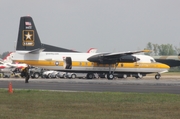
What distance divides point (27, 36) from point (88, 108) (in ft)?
125

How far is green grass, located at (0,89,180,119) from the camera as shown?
16.3 m

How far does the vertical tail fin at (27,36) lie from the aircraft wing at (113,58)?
7.11 meters

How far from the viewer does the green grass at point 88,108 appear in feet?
53.5

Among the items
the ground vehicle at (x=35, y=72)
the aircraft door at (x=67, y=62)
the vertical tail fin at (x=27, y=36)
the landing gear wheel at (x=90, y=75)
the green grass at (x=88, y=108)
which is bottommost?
the green grass at (x=88, y=108)

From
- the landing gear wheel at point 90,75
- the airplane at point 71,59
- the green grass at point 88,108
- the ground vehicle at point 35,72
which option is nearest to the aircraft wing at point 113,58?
the airplane at point 71,59

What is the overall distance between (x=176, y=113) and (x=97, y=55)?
128ft

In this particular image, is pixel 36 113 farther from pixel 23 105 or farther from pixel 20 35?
pixel 20 35

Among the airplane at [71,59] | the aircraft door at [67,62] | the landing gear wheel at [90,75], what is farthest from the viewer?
the landing gear wheel at [90,75]

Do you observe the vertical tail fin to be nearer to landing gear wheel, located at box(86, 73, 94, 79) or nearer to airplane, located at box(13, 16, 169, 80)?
airplane, located at box(13, 16, 169, 80)

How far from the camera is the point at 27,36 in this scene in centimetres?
5581

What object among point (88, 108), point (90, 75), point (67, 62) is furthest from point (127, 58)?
point (88, 108)

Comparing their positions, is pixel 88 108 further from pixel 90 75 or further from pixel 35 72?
pixel 35 72

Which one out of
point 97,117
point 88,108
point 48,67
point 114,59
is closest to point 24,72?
point 48,67

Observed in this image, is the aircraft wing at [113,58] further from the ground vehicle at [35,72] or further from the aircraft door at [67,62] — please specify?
the ground vehicle at [35,72]
